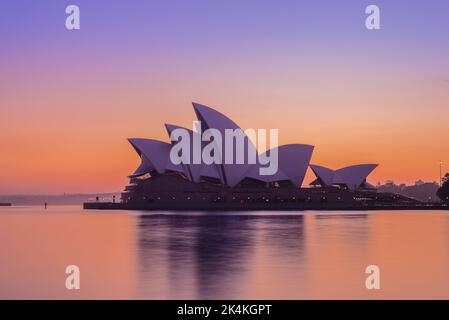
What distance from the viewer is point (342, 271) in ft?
73.6

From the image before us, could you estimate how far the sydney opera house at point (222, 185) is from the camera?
372 feet

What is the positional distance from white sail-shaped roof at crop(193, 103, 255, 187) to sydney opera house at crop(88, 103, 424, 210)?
0.60 feet

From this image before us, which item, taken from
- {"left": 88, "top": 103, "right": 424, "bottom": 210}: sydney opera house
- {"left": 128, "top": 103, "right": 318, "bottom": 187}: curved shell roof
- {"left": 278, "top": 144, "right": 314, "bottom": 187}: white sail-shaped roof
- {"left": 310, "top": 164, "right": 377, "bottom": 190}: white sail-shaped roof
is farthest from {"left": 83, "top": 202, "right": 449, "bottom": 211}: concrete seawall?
{"left": 310, "top": 164, "right": 377, "bottom": 190}: white sail-shaped roof

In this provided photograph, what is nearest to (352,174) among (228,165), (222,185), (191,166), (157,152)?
(222,185)

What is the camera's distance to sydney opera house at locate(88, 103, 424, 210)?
11325 centimetres

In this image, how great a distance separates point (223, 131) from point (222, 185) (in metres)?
19.9

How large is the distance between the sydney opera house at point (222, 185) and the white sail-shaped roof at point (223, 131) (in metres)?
0.18

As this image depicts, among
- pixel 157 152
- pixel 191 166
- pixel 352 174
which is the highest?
pixel 157 152

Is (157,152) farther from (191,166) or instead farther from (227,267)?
(227,267)

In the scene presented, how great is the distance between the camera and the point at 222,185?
11875cm

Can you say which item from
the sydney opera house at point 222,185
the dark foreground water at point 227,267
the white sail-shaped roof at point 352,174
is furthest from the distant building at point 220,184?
the dark foreground water at point 227,267

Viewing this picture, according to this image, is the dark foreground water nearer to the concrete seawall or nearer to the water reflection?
the water reflection
